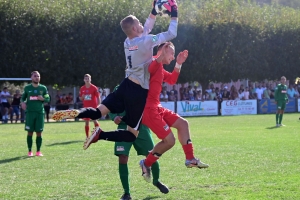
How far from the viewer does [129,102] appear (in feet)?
25.2

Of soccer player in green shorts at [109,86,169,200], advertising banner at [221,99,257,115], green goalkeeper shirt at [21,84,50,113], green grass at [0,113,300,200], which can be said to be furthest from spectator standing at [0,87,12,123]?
soccer player in green shorts at [109,86,169,200]

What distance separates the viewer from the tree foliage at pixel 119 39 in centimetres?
3581

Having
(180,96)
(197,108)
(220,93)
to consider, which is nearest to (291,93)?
(220,93)

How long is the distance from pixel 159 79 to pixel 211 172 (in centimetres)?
303

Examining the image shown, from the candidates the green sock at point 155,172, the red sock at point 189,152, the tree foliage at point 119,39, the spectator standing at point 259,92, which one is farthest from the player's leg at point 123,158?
the spectator standing at point 259,92

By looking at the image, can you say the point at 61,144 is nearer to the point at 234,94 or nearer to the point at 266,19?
the point at 234,94

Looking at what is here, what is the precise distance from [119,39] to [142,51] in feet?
101

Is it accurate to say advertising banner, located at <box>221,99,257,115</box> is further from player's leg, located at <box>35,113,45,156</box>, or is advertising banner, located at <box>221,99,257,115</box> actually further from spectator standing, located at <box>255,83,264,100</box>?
player's leg, located at <box>35,113,45,156</box>

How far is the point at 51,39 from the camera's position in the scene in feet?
119

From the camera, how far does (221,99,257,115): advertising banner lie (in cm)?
3744

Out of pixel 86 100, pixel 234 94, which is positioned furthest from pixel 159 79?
pixel 234 94

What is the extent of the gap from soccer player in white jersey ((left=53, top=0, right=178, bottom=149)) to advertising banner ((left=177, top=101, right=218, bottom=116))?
28.0 metres

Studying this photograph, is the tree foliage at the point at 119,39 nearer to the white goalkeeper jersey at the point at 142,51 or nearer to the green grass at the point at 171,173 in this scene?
the green grass at the point at 171,173

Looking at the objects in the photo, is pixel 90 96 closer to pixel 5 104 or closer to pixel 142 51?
pixel 142 51
